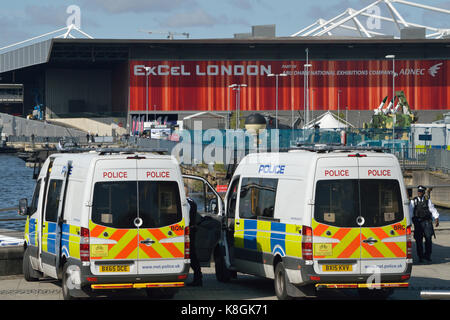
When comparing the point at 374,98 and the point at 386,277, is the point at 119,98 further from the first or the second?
the point at 386,277

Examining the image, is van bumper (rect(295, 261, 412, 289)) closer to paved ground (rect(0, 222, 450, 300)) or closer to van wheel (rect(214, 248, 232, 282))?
paved ground (rect(0, 222, 450, 300))

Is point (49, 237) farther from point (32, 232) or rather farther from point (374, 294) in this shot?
point (374, 294)

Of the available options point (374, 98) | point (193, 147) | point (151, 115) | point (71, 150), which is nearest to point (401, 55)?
point (374, 98)

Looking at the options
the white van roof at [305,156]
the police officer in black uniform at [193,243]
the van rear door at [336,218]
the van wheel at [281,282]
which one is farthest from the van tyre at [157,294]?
the white van roof at [305,156]

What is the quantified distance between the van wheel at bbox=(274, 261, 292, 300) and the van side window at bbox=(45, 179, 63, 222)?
3691mm

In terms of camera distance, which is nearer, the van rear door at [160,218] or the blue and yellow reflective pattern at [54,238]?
the van rear door at [160,218]

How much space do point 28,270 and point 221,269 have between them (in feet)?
11.9

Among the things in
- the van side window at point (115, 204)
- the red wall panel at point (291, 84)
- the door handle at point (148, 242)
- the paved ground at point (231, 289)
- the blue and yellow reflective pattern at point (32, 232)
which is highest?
the red wall panel at point (291, 84)

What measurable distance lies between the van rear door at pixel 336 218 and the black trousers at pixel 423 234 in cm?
675

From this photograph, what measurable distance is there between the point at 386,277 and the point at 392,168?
166cm

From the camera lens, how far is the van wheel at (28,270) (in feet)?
53.9

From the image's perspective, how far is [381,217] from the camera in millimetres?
13758

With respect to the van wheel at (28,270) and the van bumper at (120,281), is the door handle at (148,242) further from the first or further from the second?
the van wheel at (28,270)

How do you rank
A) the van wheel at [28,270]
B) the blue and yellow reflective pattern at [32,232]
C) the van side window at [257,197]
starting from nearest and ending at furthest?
the van side window at [257,197]
the blue and yellow reflective pattern at [32,232]
the van wheel at [28,270]
